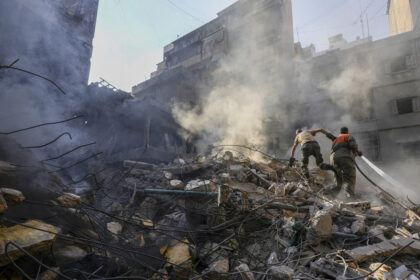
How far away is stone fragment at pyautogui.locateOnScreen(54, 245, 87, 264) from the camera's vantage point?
7.16 feet

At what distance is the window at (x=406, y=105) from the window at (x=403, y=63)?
2129 mm

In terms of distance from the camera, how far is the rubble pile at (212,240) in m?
2.09

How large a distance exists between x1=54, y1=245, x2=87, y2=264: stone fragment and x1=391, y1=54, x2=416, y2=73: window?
19357 millimetres

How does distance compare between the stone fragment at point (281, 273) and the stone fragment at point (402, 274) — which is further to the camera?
the stone fragment at point (281, 273)

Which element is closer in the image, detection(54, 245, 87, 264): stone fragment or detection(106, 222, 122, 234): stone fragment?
detection(54, 245, 87, 264): stone fragment

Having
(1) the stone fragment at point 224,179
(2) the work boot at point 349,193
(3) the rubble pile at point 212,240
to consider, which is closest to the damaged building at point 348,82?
(1) the stone fragment at point 224,179

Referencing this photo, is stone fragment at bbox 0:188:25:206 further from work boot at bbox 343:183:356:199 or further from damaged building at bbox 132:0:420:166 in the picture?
damaged building at bbox 132:0:420:166

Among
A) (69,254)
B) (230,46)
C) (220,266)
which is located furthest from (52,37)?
(230,46)

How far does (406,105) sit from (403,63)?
9.79ft

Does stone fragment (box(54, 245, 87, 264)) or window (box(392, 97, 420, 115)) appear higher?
window (box(392, 97, 420, 115))

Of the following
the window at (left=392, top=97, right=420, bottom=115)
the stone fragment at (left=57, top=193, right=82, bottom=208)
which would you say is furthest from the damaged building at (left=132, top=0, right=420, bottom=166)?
the stone fragment at (left=57, top=193, right=82, bottom=208)

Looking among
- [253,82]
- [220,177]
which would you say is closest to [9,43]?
[220,177]

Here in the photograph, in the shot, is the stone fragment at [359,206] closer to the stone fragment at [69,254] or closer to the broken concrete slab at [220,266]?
the broken concrete slab at [220,266]

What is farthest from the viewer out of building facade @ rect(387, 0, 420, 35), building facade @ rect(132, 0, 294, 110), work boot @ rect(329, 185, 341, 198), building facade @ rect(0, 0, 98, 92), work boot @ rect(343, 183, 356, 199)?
building facade @ rect(132, 0, 294, 110)
